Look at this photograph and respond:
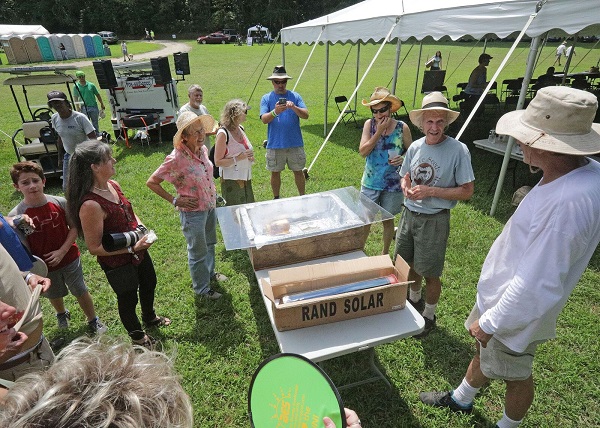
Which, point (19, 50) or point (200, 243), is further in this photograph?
point (19, 50)

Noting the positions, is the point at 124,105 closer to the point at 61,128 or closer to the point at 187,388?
the point at 61,128

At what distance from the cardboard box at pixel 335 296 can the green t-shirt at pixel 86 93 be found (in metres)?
8.58

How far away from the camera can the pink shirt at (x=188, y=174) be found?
3.03m

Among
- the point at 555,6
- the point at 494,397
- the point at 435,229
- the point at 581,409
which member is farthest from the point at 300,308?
the point at 555,6

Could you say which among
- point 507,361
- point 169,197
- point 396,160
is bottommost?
point 507,361

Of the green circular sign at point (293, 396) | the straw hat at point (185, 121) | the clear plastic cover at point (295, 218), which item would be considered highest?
the straw hat at point (185, 121)

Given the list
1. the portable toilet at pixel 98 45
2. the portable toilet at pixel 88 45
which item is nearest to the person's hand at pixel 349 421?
the portable toilet at pixel 88 45

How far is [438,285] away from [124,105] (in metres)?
9.29

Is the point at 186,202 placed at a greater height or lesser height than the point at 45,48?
lesser

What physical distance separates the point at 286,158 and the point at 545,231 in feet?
13.3

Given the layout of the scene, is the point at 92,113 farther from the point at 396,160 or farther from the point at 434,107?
the point at 434,107

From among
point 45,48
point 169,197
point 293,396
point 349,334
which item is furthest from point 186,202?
point 45,48

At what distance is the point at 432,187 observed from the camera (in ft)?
8.63

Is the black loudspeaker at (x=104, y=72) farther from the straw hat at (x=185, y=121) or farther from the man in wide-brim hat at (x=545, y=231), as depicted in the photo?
the man in wide-brim hat at (x=545, y=231)
